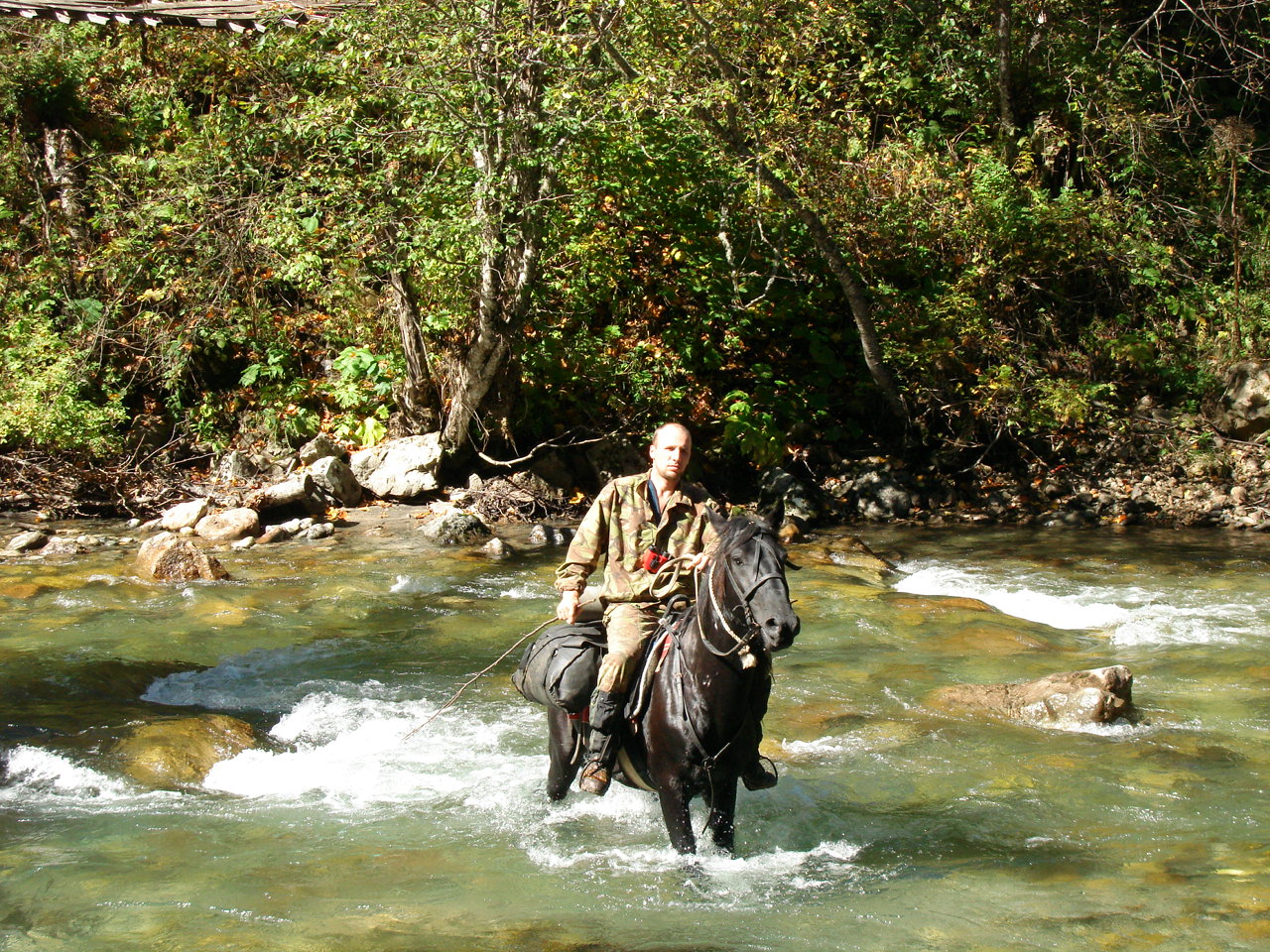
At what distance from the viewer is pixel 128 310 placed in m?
16.8

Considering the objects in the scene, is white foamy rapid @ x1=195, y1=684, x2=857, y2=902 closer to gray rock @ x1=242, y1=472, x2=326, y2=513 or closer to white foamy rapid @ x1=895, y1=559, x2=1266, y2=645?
white foamy rapid @ x1=895, y1=559, x2=1266, y2=645

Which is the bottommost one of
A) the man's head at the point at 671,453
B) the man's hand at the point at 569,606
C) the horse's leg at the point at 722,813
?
the horse's leg at the point at 722,813

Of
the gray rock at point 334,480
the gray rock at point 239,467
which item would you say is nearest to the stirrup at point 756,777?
the gray rock at point 334,480

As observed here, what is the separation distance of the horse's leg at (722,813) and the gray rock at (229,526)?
9.62 metres

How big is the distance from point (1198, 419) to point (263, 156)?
14023 mm

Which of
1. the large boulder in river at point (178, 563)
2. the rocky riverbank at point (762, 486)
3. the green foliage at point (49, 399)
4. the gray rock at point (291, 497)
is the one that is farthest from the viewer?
the rocky riverbank at point (762, 486)

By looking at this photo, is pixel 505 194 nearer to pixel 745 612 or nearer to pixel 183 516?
pixel 183 516

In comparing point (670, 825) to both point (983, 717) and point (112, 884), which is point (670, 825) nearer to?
point (112, 884)

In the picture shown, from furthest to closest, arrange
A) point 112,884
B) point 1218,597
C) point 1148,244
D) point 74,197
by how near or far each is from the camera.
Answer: point 74,197, point 1148,244, point 1218,597, point 112,884

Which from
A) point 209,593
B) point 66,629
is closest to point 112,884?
point 66,629

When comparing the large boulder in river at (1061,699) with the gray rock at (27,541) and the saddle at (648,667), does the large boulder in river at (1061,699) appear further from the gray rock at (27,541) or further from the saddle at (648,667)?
the gray rock at (27,541)

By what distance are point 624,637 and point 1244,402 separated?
517 inches

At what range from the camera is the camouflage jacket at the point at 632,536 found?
16.8 ft

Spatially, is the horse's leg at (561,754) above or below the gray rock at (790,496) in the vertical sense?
above
